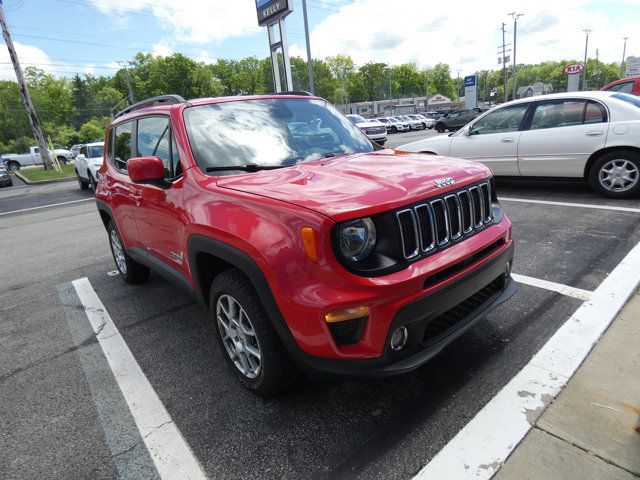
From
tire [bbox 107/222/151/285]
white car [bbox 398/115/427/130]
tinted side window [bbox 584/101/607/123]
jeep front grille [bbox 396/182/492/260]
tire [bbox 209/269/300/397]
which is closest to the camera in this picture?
jeep front grille [bbox 396/182/492/260]

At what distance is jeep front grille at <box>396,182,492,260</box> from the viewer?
6.90ft

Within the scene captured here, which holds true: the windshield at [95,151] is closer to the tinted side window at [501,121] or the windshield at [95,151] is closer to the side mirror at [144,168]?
the tinted side window at [501,121]

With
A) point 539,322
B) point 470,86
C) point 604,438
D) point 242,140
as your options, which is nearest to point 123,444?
point 242,140

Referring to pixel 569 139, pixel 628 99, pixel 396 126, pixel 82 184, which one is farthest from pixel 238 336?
pixel 396 126

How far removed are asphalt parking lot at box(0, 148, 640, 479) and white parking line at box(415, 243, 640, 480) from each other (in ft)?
0.19

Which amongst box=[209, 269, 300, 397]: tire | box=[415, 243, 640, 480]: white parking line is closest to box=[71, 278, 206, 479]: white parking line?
box=[209, 269, 300, 397]: tire

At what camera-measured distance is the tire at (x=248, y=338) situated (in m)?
2.27

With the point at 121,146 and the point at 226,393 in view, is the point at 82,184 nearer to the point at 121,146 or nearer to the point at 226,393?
the point at 121,146

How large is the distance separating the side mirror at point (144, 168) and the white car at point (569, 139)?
6.01m

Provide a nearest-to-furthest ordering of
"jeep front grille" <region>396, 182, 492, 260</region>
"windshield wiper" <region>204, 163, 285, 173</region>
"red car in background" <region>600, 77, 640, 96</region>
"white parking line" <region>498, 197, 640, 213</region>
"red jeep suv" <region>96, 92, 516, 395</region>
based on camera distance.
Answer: "red jeep suv" <region>96, 92, 516, 395</region>
"jeep front grille" <region>396, 182, 492, 260</region>
"windshield wiper" <region>204, 163, 285, 173</region>
"white parking line" <region>498, 197, 640, 213</region>
"red car in background" <region>600, 77, 640, 96</region>

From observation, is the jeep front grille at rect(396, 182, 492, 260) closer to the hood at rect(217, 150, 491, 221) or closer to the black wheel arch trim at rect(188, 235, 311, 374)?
the hood at rect(217, 150, 491, 221)

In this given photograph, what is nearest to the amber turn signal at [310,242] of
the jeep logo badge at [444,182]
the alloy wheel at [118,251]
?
the jeep logo badge at [444,182]

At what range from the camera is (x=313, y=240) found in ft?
6.39

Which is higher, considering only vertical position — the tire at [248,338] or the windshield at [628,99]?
the windshield at [628,99]
